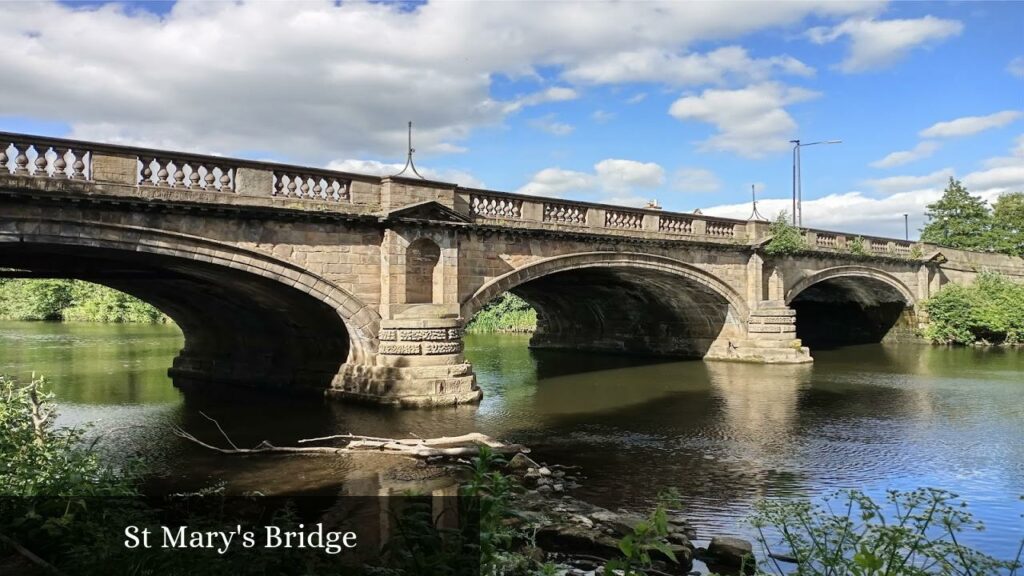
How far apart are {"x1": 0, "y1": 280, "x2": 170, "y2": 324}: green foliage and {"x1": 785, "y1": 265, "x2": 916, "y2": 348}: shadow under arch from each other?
39.7 meters

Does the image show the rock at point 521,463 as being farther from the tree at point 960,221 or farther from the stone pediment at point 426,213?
the tree at point 960,221

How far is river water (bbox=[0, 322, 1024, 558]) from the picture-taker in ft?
29.3

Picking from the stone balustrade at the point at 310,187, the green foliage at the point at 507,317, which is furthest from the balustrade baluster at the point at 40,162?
the green foliage at the point at 507,317

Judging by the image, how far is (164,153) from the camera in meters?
11.9

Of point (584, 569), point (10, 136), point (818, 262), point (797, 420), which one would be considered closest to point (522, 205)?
point (797, 420)

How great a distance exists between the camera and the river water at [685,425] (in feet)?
29.3

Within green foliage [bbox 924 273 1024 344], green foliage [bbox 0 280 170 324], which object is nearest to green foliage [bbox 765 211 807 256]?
green foliage [bbox 924 273 1024 344]

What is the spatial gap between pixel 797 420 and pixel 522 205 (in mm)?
7507

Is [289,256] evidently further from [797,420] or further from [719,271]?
[719,271]

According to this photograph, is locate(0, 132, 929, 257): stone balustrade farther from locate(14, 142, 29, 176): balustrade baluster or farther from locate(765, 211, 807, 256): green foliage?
locate(765, 211, 807, 256): green foliage

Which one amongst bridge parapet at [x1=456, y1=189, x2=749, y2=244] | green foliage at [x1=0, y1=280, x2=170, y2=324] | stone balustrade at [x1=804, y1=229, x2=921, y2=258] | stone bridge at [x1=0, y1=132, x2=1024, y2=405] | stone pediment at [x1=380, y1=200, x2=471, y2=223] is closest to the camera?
stone bridge at [x1=0, y1=132, x2=1024, y2=405]

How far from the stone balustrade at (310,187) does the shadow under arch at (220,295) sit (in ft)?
2.84

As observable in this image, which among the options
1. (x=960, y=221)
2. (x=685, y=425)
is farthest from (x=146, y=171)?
(x=960, y=221)

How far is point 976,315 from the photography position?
98.7 ft
